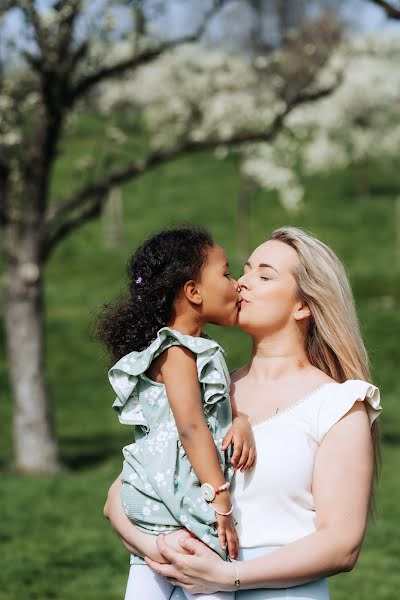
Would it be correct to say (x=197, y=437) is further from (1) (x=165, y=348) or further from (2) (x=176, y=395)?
(1) (x=165, y=348)

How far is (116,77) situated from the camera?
12969 mm

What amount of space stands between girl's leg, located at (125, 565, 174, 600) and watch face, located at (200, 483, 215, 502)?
0.38m

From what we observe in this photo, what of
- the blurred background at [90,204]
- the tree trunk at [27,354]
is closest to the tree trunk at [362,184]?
the blurred background at [90,204]

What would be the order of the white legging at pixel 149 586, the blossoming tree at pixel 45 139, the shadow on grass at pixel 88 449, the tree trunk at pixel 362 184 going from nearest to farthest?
the white legging at pixel 149 586, the blossoming tree at pixel 45 139, the shadow on grass at pixel 88 449, the tree trunk at pixel 362 184

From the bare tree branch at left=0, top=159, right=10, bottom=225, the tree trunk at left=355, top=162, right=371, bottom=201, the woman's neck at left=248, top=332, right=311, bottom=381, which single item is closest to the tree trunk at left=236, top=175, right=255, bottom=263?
the tree trunk at left=355, top=162, right=371, bottom=201

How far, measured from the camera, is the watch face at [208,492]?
272cm

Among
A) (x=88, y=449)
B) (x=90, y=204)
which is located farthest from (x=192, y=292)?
(x=90, y=204)

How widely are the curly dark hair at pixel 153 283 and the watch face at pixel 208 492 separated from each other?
0.51m

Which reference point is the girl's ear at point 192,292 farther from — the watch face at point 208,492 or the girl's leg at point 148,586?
the girl's leg at point 148,586

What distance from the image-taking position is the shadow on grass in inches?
548

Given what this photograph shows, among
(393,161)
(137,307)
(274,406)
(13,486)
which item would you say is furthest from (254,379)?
(393,161)

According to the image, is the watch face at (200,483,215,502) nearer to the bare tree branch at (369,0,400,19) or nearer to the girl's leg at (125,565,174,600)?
the girl's leg at (125,565,174,600)

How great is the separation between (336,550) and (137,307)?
3.15ft

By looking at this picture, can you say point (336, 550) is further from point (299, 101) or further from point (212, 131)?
point (212, 131)
